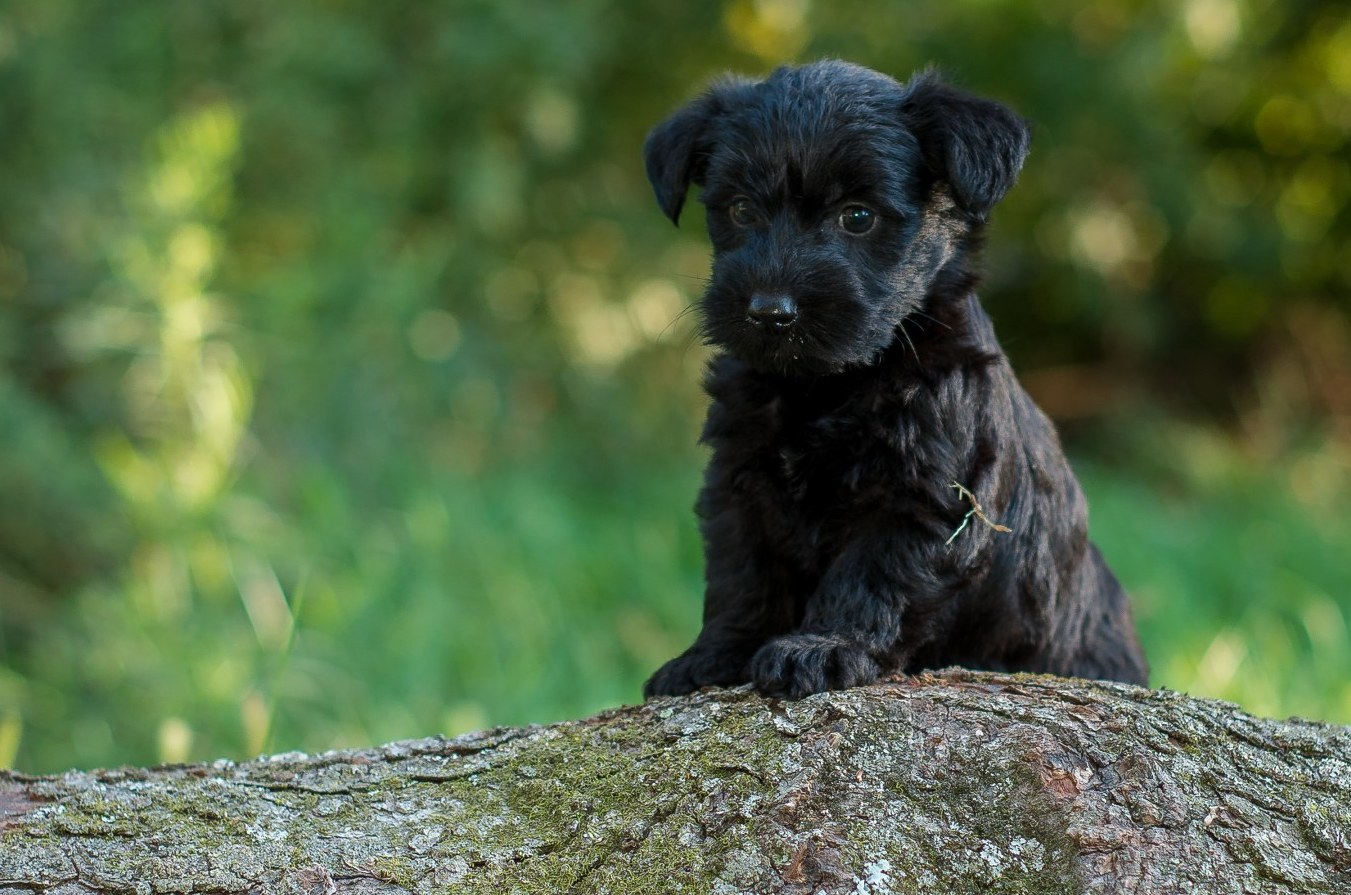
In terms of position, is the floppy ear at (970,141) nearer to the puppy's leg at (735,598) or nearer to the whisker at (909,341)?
the whisker at (909,341)

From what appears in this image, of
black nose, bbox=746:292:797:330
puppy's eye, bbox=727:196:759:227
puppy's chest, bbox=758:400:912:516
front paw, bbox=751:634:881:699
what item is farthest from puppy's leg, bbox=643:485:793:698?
puppy's eye, bbox=727:196:759:227

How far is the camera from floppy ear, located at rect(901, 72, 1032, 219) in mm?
3016

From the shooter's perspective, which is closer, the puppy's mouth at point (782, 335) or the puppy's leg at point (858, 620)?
the puppy's leg at point (858, 620)

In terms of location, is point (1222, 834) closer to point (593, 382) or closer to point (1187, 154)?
point (593, 382)

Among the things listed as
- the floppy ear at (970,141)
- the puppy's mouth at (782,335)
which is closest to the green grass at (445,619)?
the puppy's mouth at (782,335)

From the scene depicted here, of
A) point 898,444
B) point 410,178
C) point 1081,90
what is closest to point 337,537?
point 410,178

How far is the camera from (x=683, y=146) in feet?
11.1

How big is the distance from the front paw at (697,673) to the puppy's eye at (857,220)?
943 millimetres

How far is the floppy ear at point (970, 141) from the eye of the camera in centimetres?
302

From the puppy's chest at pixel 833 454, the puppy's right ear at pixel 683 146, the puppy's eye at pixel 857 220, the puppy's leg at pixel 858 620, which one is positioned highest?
the puppy's right ear at pixel 683 146

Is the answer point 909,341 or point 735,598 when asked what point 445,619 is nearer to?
point 735,598

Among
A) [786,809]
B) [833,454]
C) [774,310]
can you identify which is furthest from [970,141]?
[786,809]

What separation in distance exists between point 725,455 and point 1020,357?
794 centimetres

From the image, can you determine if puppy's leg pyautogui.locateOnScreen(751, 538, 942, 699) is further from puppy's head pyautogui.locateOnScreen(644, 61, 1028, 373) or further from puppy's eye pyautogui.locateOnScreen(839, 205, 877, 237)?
puppy's eye pyautogui.locateOnScreen(839, 205, 877, 237)
